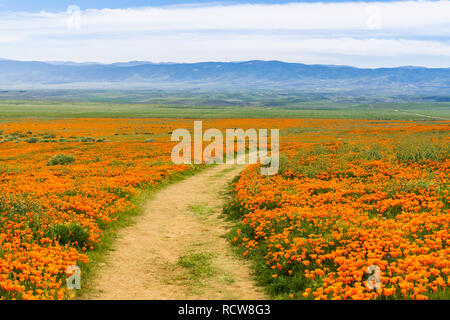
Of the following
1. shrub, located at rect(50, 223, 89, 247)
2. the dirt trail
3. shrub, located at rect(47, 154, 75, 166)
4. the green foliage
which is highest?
the green foliage

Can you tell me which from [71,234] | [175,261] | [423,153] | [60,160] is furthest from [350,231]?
[60,160]

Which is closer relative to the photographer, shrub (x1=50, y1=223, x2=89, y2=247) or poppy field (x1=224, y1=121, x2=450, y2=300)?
poppy field (x1=224, y1=121, x2=450, y2=300)

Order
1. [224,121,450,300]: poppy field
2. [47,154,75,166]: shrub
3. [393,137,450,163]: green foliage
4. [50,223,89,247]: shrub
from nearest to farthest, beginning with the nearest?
[224,121,450,300]: poppy field
[50,223,89,247]: shrub
[393,137,450,163]: green foliage
[47,154,75,166]: shrub

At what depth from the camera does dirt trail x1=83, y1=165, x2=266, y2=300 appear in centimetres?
807

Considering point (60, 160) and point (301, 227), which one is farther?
point (60, 160)

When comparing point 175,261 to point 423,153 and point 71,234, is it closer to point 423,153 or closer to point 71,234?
point 71,234

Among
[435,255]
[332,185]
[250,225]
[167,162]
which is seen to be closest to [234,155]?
[167,162]

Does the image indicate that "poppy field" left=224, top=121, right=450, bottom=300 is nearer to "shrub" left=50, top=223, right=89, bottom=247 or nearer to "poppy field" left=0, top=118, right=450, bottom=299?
"poppy field" left=0, top=118, right=450, bottom=299

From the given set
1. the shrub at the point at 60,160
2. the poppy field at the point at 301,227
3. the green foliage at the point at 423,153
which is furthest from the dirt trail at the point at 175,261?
the shrub at the point at 60,160

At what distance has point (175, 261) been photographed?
996 cm

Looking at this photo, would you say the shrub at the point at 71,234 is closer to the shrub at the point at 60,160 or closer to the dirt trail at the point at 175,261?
the dirt trail at the point at 175,261

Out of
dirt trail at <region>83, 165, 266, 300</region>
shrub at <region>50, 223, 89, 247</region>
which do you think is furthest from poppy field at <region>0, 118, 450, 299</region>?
dirt trail at <region>83, 165, 266, 300</region>

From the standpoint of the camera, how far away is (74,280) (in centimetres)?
805
